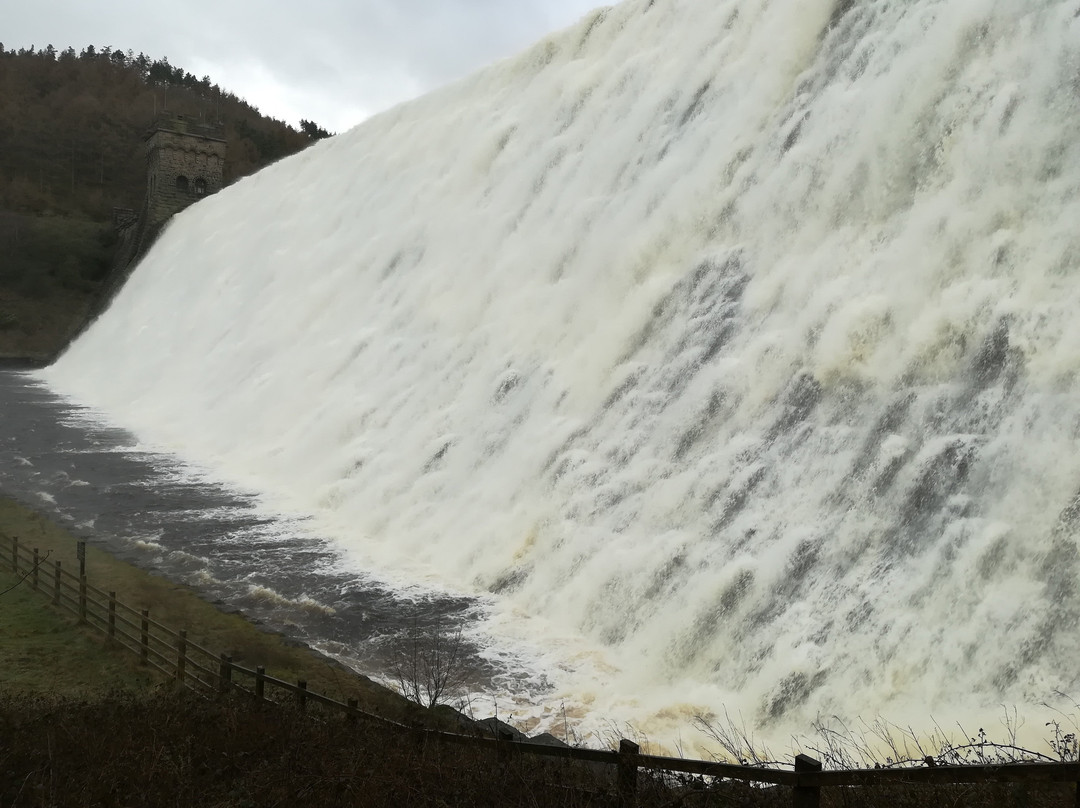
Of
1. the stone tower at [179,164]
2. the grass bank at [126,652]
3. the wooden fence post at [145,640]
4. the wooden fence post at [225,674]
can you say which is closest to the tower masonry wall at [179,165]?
the stone tower at [179,164]

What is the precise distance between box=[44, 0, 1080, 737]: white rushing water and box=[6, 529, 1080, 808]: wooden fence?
2.33 metres

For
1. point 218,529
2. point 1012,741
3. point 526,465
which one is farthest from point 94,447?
point 1012,741

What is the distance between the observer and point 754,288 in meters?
11.2

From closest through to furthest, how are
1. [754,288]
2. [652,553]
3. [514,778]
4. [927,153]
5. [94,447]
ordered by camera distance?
[514,778] → [652,553] → [927,153] → [754,288] → [94,447]

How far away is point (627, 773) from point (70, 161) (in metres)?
79.5

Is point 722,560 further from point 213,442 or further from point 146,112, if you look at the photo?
point 146,112

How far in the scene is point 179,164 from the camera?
49188 mm

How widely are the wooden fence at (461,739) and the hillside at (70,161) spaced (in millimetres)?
43222

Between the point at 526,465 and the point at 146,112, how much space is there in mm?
84912

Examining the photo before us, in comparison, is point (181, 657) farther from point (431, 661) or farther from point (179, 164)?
point (179, 164)

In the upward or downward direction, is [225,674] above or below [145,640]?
below

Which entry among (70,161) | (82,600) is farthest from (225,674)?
(70,161)

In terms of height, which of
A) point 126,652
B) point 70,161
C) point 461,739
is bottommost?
point 461,739

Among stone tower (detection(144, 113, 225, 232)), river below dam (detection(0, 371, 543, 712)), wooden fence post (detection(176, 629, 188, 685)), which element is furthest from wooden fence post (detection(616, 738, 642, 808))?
stone tower (detection(144, 113, 225, 232))
